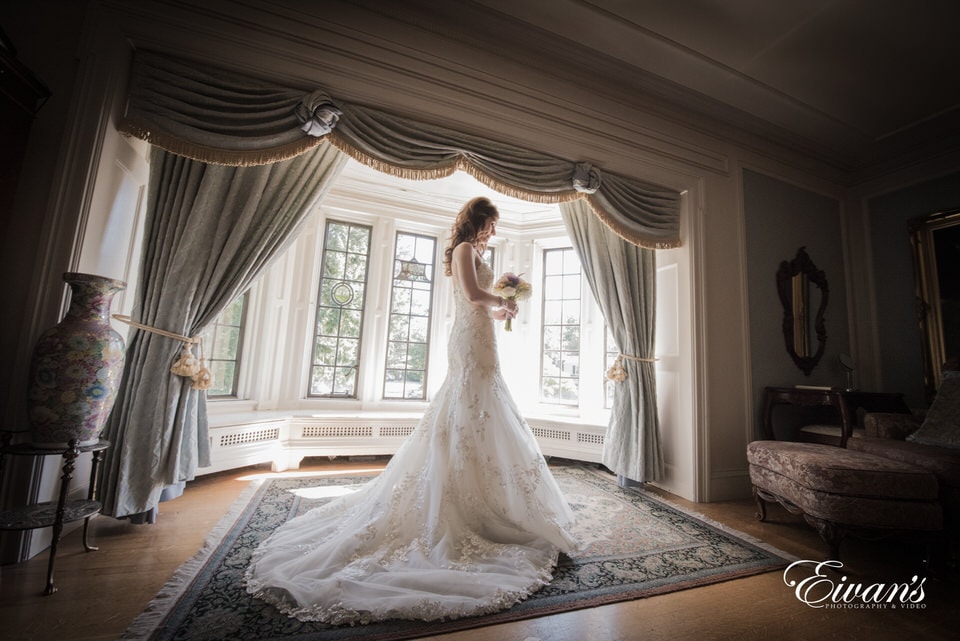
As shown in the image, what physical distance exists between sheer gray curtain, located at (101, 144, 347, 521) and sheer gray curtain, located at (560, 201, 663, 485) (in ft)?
7.42

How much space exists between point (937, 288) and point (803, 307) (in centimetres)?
105

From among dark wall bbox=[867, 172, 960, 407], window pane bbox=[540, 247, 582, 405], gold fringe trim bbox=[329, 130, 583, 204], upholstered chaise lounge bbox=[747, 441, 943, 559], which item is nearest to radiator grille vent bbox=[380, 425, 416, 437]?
window pane bbox=[540, 247, 582, 405]

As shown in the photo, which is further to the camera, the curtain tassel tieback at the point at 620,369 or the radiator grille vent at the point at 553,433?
the radiator grille vent at the point at 553,433

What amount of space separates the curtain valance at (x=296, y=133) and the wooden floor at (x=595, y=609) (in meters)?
1.95

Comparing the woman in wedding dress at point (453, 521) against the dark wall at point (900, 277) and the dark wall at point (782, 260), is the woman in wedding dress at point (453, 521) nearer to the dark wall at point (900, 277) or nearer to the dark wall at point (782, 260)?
the dark wall at point (782, 260)

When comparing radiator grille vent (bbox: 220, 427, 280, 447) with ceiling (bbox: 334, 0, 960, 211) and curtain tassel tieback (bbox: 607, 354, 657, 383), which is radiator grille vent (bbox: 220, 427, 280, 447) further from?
ceiling (bbox: 334, 0, 960, 211)

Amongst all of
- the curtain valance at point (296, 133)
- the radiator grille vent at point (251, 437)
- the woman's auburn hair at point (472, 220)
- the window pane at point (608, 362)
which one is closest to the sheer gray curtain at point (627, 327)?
the curtain valance at point (296, 133)

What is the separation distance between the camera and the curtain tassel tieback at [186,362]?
1.97 m

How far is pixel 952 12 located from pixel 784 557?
3.42 m

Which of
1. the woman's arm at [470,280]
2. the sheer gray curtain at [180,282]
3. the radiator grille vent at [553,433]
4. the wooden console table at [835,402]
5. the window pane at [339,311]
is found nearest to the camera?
the sheer gray curtain at [180,282]

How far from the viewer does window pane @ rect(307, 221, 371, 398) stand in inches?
154

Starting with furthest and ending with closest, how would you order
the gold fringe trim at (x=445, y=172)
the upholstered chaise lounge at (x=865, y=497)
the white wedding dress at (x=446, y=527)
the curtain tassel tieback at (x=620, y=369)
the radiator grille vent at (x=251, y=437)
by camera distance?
the curtain tassel tieback at (x=620, y=369) → the radiator grille vent at (x=251, y=437) → the gold fringe trim at (x=445, y=172) → the upholstered chaise lounge at (x=865, y=497) → the white wedding dress at (x=446, y=527)

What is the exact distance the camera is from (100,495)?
1.82 meters

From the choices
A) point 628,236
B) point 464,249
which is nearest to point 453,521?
point 464,249
